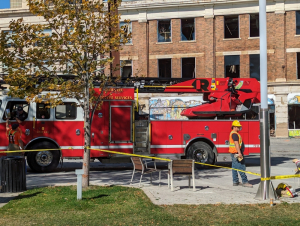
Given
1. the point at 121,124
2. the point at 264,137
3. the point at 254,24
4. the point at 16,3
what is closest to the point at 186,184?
the point at 264,137

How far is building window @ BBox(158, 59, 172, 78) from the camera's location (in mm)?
34188

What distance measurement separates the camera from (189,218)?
292 inches

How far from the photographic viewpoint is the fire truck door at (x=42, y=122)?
14.4 meters

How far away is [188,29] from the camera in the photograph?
A: 33969 mm

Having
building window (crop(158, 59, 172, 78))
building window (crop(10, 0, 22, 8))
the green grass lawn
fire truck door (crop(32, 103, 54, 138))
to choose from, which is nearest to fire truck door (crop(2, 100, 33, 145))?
fire truck door (crop(32, 103, 54, 138))

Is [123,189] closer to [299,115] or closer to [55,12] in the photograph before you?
[55,12]

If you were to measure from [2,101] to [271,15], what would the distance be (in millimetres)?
24463

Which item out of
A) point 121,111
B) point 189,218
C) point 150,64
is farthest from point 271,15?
point 189,218

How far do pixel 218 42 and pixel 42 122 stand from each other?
21.9m

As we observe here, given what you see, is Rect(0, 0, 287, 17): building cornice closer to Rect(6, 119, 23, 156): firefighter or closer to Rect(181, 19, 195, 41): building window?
Rect(181, 19, 195, 41): building window

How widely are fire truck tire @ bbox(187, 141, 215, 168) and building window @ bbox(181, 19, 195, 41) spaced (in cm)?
1996

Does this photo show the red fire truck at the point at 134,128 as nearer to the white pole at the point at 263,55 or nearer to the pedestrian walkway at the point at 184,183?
the pedestrian walkway at the point at 184,183

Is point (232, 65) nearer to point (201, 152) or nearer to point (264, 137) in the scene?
point (201, 152)

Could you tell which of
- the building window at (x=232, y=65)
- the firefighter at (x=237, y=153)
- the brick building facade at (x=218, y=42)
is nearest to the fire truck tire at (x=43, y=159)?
the firefighter at (x=237, y=153)
